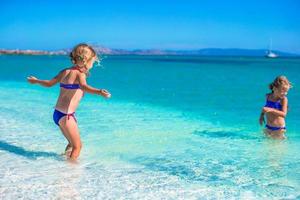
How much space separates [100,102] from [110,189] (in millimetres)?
9351

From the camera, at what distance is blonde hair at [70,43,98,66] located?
18.1 ft

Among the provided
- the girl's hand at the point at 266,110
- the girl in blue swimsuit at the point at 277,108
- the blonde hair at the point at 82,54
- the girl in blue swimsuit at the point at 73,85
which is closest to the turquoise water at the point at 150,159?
the girl in blue swimsuit at the point at 277,108

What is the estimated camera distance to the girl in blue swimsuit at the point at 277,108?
7344 mm

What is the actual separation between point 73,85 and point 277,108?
3.67 metres

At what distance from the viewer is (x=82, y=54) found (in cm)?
554

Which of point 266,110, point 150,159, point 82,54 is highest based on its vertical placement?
point 266,110

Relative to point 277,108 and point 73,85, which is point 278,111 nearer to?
point 277,108

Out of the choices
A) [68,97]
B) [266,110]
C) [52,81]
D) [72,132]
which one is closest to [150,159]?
[72,132]

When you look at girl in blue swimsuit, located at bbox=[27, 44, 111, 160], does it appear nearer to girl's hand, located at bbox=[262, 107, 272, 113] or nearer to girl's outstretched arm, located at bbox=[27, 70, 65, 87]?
girl's outstretched arm, located at bbox=[27, 70, 65, 87]

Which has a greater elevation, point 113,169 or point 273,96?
point 273,96

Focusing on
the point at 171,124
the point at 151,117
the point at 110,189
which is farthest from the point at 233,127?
the point at 110,189

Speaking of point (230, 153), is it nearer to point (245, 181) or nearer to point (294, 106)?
point (245, 181)

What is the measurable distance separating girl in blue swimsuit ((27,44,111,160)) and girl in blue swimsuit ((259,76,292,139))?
3.24 metres

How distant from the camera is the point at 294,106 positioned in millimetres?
13312
